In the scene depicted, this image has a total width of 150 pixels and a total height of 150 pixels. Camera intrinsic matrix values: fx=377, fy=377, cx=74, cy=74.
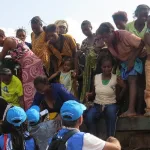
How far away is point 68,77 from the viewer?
253 inches

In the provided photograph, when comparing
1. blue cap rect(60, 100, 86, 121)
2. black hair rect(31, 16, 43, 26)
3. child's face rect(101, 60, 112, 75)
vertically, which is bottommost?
blue cap rect(60, 100, 86, 121)

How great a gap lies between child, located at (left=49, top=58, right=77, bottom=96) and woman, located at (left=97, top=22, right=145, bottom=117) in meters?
0.99

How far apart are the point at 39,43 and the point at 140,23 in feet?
6.26

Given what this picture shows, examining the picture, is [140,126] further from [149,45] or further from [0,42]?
[0,42]

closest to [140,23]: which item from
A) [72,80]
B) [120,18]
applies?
[120,18]

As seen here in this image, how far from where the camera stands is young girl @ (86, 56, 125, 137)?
5.30 m

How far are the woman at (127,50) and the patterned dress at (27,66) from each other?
1.40 m

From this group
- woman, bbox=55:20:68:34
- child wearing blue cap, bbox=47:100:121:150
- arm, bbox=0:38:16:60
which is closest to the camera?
child wearing blue cap, bbox=47:100:121:150

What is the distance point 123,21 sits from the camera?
21.4 feet

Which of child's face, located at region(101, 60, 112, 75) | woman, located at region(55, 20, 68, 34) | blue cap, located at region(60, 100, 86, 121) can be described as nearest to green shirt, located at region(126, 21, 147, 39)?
child's face, located at region(101, 60, 112, 75)

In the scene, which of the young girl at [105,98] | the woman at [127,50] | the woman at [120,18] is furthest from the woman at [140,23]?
the young girl at [105,98]

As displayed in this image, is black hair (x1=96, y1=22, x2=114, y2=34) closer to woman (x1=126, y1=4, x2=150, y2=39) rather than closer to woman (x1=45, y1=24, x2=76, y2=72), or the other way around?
woman (x1=126, y1=4, x2=150, y2=39)

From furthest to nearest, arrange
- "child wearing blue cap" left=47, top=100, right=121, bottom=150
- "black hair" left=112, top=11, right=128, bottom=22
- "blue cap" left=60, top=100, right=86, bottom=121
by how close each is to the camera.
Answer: "black hair" left=112, top=11, right=128, bottom=22 < "blue cap" left=60, top=100, right=86, bottom=121 < "child wearing blue cap" left=47, top=100, right=121, bottom=150

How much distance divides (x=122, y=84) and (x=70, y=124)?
8.10 ft
